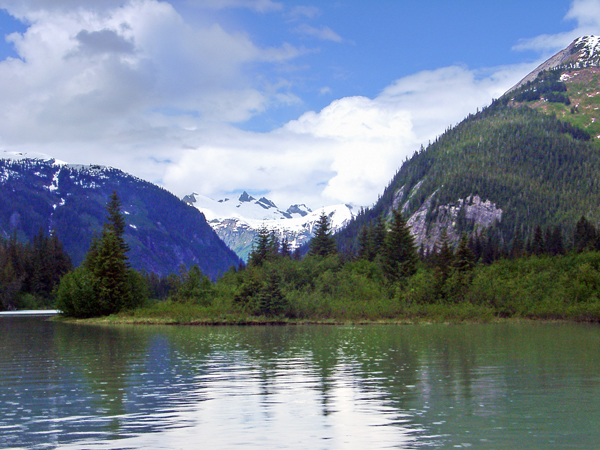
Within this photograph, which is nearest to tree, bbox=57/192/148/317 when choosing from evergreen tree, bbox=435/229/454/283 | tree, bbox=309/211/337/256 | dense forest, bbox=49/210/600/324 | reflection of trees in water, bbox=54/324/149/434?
dense forest, bbox=49/210/600/324

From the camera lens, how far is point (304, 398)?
2153 cm

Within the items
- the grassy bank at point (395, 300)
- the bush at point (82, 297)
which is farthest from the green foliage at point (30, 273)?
the grassy bank at point (395, 300)

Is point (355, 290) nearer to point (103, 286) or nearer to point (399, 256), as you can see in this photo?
point (399, 256)

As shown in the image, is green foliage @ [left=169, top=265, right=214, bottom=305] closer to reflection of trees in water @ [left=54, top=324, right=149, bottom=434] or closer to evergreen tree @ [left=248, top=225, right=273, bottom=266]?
evergreen tree @ [left=248, top=225, right=273, bottom=266]

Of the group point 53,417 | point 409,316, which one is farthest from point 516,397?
point 409,316

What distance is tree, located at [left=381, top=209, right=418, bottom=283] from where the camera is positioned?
319 ft

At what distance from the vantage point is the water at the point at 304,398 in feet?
50.0

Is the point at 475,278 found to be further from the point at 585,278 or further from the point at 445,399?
the point at 445,399

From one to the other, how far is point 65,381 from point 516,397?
2039 centimetres

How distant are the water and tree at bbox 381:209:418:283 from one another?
184ft

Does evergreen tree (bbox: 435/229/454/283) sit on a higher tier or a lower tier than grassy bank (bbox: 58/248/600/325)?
higher

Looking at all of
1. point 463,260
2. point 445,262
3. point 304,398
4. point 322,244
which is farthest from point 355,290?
point 304,398

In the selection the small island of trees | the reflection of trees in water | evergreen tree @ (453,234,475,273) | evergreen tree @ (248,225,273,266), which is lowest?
the reflection of trees in water

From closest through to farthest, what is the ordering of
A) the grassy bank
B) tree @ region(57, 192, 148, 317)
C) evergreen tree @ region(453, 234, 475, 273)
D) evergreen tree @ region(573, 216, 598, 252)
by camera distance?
1. the grassy bank
2. evergreen tree @ region(453, 234, 475, 273)
3. tree @ region(57, 192, 148, 317)
4. evergreen tree @ region(573, 216, 598, 252)
